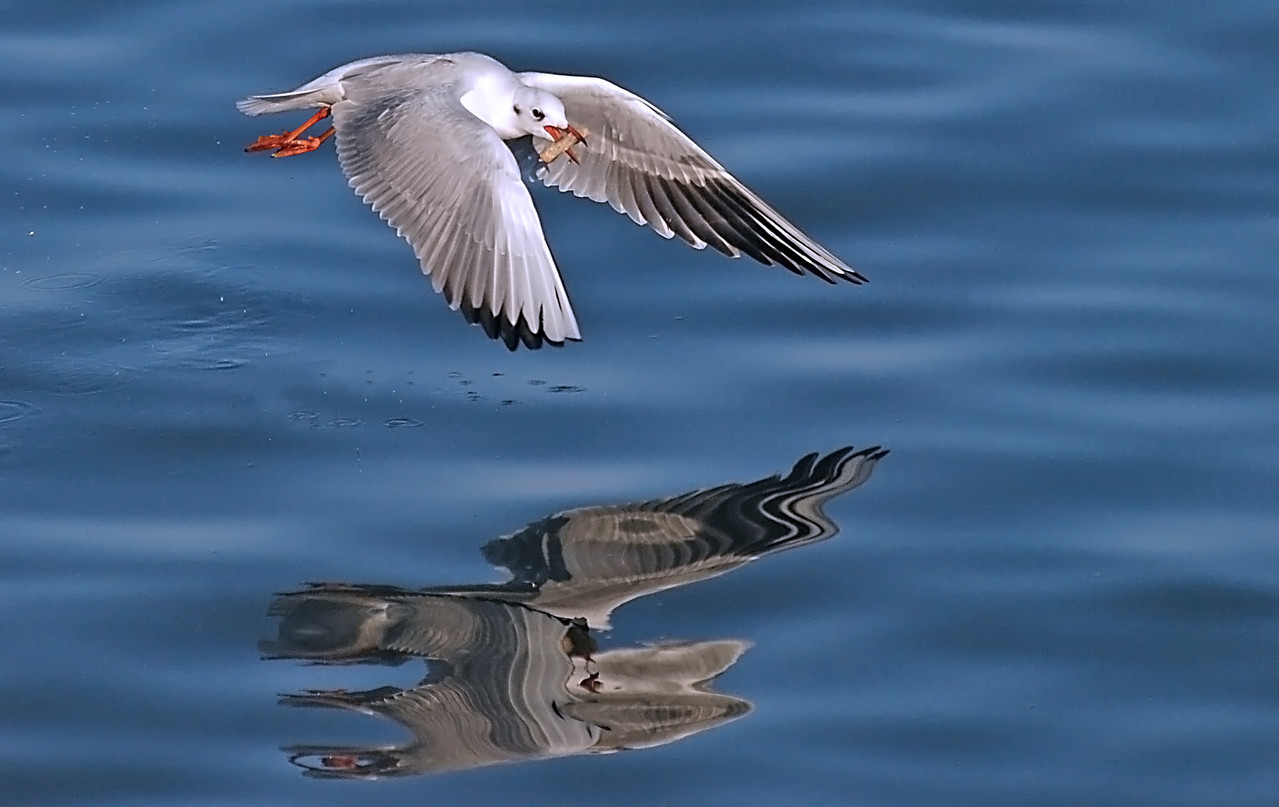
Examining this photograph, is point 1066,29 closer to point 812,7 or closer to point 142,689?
point 812,7

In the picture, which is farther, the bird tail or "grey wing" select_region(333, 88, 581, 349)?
the bird tail

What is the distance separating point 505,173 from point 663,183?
132cm

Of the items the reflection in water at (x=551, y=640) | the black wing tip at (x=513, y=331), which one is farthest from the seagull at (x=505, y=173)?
the reflection in water at (x=551, y=640)

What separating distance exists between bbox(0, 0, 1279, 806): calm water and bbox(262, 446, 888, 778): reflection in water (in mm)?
15

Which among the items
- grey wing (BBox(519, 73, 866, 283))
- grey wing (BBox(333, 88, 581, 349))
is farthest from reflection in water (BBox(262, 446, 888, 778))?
grey wing (BBox(519, 73, 866, 283))

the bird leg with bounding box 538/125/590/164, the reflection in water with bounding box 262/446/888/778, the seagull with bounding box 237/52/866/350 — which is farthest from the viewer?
the bird leg with bounding box 538/125/590/164

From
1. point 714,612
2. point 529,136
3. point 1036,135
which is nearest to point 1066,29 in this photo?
point 1036,135

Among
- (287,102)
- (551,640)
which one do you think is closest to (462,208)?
(287,102)

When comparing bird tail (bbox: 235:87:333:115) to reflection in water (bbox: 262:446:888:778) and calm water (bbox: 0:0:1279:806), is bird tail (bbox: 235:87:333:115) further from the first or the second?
reflection in water (bbox: 262:446:888:778)

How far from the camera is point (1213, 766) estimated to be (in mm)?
5621

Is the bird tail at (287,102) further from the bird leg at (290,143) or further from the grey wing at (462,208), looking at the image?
the grey wing at (462,208)

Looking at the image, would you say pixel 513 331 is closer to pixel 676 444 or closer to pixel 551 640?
pixel 676 444

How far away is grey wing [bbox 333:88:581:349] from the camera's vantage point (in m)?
6.78

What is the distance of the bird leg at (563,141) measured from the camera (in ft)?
25.4
